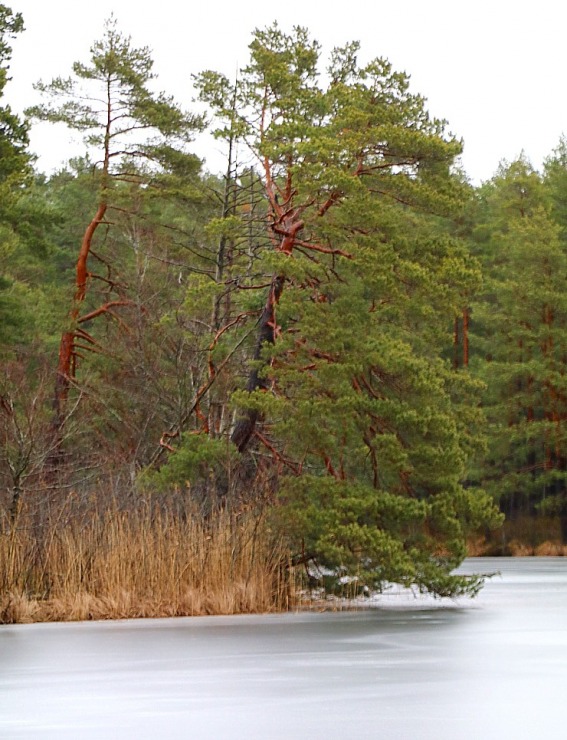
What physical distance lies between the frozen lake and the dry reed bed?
18.4 inches

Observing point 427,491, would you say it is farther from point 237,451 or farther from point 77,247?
point 77,247

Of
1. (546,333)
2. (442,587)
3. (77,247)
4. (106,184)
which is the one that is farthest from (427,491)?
(77,247)

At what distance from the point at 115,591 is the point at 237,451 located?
388cm

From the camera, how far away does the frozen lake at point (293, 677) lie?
1009 cm

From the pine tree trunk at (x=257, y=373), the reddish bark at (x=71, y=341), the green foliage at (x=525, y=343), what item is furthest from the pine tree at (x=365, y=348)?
the green foliage at (x=525, y=343)

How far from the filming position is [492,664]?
13969 mm

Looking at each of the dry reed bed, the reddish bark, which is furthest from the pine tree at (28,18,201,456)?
the dry reed bed

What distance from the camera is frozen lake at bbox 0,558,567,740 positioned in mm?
10086

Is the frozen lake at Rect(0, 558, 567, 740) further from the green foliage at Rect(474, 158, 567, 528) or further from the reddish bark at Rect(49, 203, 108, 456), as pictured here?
the green foliage at Rect(474, 158, 567, 528)

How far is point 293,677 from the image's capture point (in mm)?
12750

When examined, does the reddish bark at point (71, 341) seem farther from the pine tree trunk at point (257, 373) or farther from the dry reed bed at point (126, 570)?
the dry reed bed at point (126, 570)

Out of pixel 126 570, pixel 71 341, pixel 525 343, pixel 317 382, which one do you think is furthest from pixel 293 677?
pixel 525 343

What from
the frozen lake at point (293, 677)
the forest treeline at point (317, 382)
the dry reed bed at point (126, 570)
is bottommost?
the frozen lake at point (293, 677)

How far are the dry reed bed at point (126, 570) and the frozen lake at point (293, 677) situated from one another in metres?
0.47
